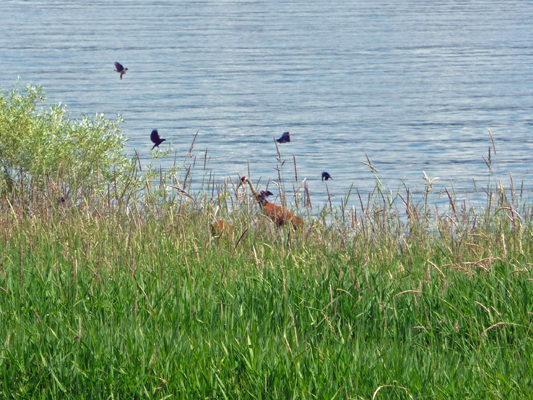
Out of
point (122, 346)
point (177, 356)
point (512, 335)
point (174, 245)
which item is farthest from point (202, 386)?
point (174, 245)

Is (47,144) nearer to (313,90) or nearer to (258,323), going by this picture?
(258,323)

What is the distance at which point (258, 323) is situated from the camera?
3.89m

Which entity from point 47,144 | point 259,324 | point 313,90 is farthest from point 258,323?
point 313,90

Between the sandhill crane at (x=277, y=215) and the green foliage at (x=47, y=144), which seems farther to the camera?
the green foliage at (x=47, y=144)

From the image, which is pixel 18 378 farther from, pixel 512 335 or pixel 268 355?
pixel 512 335

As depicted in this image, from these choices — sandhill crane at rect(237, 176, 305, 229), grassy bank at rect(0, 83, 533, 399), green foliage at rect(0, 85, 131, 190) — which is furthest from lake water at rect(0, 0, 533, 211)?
green foliage at rect(0, 85, 131, 190)

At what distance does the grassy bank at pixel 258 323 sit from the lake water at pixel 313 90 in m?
2.92

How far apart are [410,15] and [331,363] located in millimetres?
64155

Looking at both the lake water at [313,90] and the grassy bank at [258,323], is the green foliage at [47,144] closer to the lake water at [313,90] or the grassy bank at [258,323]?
the grassy bank at [258,323]

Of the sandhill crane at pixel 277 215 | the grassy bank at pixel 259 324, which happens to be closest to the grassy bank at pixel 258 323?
the grassy bank at pixel 259 324

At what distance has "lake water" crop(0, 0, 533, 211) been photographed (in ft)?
52.4

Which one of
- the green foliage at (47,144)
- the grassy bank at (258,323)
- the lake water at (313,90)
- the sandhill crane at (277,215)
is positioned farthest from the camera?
the lake water at (313,90)

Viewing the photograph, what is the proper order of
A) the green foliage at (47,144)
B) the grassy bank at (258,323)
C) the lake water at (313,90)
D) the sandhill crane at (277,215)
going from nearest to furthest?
1. the grassy bank at (258,323)
2. the sandhill crane at (277,215)
3. the green foliage at (47,144)
4. the lake water at (313,90)

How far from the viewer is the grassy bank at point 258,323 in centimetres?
321
